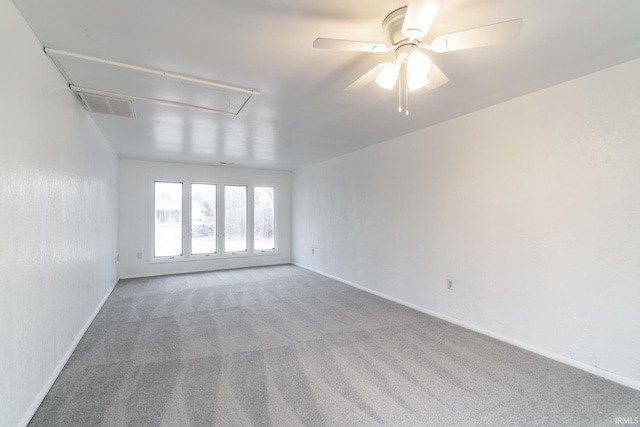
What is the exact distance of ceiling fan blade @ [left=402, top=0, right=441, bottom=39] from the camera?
1.28m

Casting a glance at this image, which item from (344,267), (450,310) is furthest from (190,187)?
(450,310)

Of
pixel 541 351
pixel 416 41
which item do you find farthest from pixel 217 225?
pixel 541 351

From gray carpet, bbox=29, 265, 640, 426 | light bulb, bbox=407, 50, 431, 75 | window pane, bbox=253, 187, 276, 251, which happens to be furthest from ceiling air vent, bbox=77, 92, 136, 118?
window pane, bbox=253, 187, 276, 251

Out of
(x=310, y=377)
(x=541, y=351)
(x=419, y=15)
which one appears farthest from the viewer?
Answer: (x=541, y=351)

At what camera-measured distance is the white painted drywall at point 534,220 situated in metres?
2.28

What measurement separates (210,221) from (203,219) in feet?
0.55

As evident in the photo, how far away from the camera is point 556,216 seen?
263cm

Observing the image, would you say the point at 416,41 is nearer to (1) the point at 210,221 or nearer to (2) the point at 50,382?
(2) the point at 50,382

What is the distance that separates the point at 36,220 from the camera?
195 centimetres

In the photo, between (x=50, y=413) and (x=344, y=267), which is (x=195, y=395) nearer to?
(x=50, y=413)

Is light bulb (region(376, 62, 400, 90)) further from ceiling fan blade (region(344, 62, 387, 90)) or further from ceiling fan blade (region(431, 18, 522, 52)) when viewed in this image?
ceiling fan blade (region(431, 18, 522, 52))

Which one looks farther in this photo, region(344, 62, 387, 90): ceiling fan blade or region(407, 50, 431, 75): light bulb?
region(344, 62, 387, 90): ceiling fan blade

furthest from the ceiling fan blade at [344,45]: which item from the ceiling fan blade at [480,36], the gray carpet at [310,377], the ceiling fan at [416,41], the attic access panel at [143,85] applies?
the gray carpet at [310,377]

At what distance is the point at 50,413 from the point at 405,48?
3290 mm
